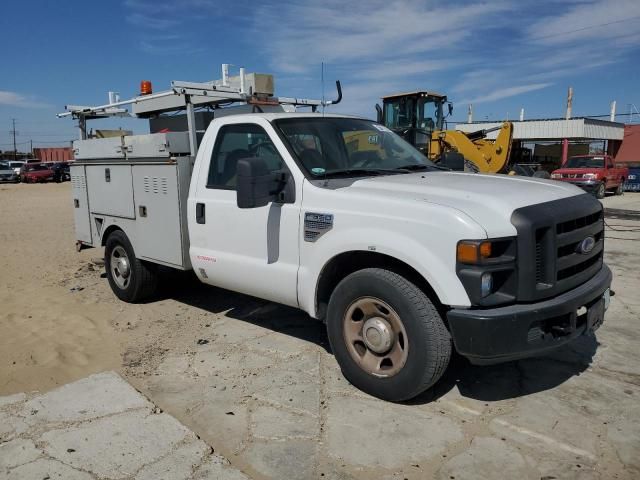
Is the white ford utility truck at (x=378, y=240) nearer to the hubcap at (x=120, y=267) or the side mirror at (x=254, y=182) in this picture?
the side mirror at (x=254, y=182)

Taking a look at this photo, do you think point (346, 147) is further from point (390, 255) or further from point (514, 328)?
point (514, 328)

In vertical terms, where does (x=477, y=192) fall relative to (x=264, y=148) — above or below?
below

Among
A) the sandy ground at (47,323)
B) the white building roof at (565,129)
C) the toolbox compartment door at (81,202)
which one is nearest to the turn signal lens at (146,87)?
the toolbox compartment door at (81,202)

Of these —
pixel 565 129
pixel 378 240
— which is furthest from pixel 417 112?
pixel 565 129

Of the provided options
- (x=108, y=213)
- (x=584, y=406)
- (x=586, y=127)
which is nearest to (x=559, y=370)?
(x=584, y=406)

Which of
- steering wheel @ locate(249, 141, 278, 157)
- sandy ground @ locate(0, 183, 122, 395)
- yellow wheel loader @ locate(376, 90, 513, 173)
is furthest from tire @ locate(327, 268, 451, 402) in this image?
yellow wheel loader @ locate(376, 90, 513, 173)

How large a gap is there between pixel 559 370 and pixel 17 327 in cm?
508

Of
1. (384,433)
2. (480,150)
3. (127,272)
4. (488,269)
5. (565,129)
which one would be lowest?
(384,433)

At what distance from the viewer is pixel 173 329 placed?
5.33m

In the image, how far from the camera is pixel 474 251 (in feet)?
9.97

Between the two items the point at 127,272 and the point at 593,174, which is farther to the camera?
the point at 593,174

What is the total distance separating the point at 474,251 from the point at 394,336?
2.77ft

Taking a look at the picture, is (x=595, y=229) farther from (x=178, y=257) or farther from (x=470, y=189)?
(x=178, y=257)

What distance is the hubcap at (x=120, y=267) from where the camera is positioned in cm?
606
